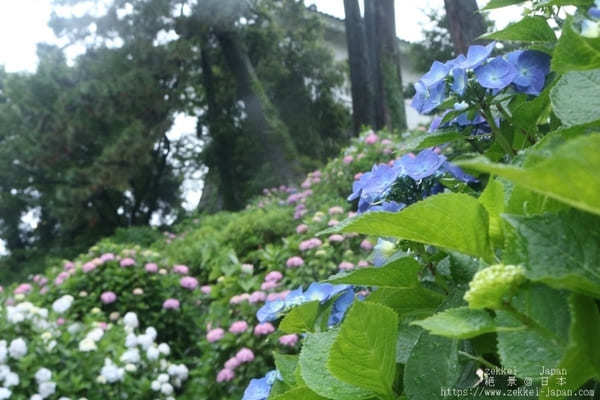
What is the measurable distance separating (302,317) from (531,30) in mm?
401

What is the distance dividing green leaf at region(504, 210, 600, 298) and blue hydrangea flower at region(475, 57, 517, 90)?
1.06 feet

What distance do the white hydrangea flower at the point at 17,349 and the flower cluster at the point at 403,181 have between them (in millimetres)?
2503

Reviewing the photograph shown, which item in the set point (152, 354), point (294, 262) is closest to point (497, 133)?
point (152, 354)

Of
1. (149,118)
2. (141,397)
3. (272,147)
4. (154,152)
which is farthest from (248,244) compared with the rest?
(154,152)

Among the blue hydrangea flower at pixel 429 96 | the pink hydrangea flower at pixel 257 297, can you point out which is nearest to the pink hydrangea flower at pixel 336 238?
the pink hydrangea flower at pixel 257 297

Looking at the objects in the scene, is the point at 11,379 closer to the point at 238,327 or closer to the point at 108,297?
the point at 238,327

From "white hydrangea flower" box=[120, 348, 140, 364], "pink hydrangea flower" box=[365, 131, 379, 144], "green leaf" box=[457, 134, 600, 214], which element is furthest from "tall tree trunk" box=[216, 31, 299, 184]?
"green leaf" box=[457, 134, 600, 214]

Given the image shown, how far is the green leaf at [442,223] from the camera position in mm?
419

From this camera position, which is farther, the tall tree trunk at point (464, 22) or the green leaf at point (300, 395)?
the tall tree trunk at point (464, 22)

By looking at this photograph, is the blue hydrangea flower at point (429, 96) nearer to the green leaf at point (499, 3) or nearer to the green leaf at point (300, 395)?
the green leaf at point (499, 3)

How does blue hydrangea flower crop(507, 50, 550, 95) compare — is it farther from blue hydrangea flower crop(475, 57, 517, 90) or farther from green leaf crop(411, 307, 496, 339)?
green leaf crop(411, 307, 496, 339)

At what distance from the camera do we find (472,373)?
20.3 inches

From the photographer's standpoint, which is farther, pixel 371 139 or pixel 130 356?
pixel 371 139

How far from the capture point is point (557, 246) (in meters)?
0.37
